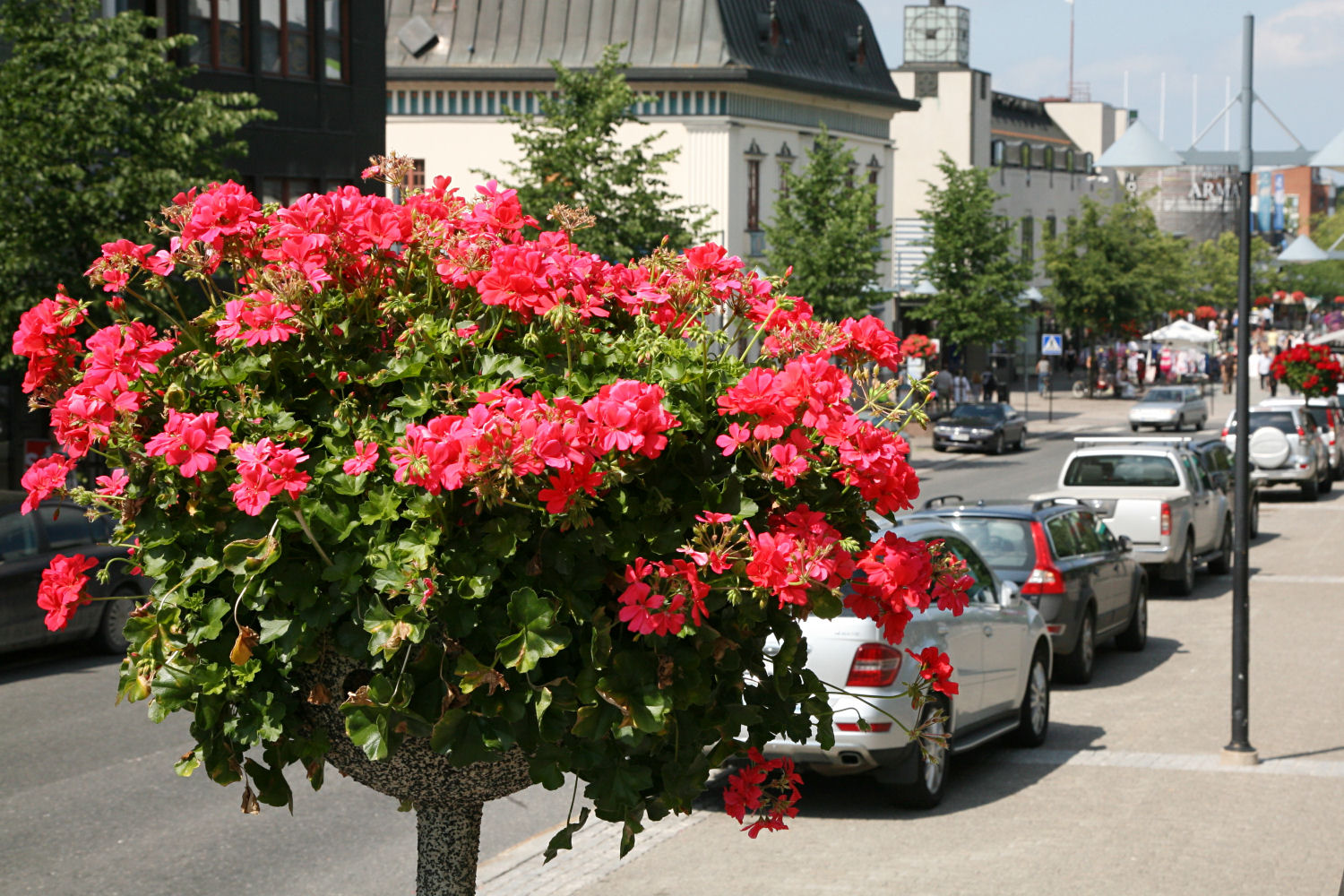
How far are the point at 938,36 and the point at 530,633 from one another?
75.4 m

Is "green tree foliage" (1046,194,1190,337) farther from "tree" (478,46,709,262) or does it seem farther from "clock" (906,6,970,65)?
"tree" (478,46,709,262)

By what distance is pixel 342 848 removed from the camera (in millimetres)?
8906

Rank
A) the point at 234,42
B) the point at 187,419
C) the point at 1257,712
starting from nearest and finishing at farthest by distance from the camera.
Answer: the point at 187,419 < the point at 1257,712 < the point at 234,42

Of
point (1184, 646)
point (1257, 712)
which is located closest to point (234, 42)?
point (1184, 646)

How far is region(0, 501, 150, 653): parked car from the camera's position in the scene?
14000 millimetres

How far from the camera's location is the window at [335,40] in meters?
29.9

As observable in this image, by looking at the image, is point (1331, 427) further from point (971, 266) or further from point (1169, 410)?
point (971, 266)

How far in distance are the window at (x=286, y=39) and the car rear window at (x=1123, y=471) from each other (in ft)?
52.9

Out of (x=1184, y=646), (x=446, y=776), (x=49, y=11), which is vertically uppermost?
(x=49, y=11)

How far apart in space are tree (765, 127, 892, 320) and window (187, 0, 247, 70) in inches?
497

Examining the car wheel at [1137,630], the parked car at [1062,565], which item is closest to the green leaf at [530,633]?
the parked car at [1062,565]

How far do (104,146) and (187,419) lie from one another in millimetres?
17620

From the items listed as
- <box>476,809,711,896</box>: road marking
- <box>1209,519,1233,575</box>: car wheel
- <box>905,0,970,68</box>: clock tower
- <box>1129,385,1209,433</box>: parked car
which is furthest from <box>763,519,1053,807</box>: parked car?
<box>905,0,970,68</box>: clock tower

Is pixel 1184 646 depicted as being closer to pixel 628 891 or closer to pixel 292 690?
pixel 628 891
